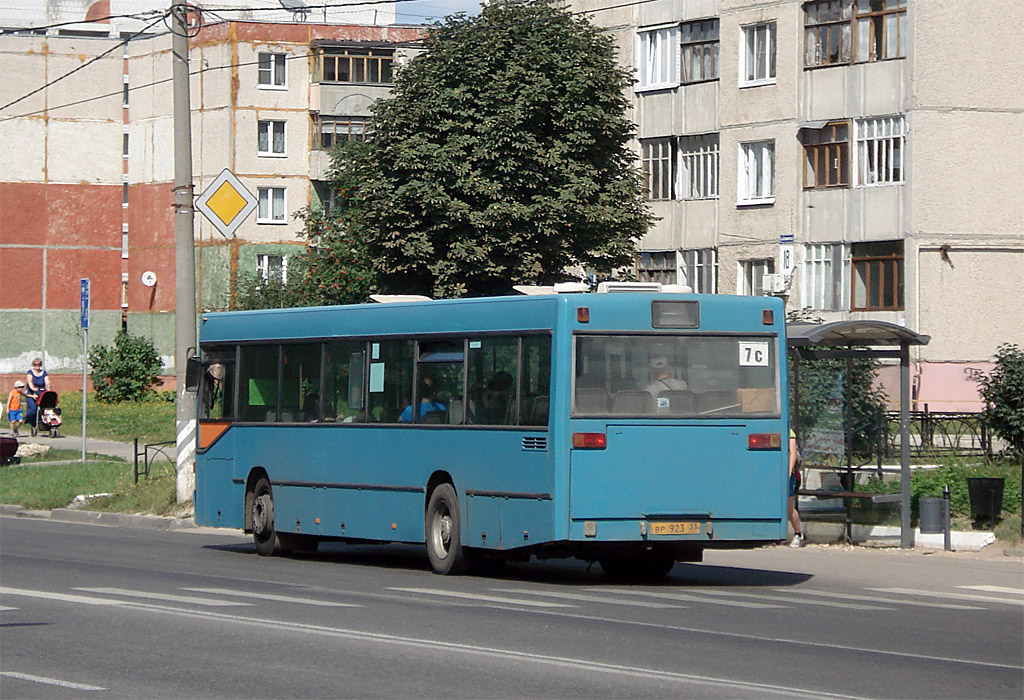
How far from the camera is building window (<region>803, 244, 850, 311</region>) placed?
153 ft

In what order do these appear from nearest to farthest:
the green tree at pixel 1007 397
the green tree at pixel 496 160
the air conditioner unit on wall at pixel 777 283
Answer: the green tree at pixel 1007 397
the air conditioner unit on wall at pixel 777 283
the green tree at pixel 496 160

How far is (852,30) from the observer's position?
152ft

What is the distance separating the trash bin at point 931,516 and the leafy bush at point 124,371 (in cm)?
4897

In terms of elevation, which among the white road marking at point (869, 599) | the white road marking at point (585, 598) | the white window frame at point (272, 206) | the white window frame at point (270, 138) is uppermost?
the white window frame at point (270, 138)

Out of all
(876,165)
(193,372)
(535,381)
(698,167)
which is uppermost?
(698,167)

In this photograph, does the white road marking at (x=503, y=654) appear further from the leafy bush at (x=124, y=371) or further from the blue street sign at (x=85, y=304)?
the leafy bush at (x=124, y=371)

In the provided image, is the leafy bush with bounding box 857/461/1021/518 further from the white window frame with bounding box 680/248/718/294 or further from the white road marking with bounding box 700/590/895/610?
the white window frame with bounding box 680/248/718/294

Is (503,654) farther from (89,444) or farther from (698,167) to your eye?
(698,167)

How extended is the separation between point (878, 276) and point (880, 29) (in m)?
6.56

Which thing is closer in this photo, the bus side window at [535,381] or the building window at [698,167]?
the bus side window at [535,381]

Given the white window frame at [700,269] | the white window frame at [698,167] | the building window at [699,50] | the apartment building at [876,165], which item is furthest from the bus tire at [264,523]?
the building window at [699,50]

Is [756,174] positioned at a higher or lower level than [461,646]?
higher

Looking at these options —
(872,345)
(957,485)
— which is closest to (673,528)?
(872,345)

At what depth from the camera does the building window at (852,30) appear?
45.5 m
